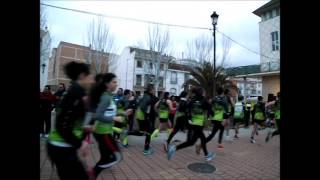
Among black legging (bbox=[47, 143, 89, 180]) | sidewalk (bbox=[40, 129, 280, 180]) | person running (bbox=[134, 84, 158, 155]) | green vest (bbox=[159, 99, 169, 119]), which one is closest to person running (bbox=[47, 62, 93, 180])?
black legging (bbox=[47, 143, 89, 180])

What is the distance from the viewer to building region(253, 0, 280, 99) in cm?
2787

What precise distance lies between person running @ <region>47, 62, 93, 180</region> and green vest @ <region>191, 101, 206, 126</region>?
3935 millimetres

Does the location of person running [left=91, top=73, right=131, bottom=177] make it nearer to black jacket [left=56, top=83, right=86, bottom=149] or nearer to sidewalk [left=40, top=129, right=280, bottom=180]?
black jacket [left=56, top=83, right=86, bottom=149]

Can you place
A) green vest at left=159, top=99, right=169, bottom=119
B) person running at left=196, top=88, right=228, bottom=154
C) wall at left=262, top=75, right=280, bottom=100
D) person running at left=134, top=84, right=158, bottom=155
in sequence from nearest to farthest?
person running at left=134, top=84, right=158, bottom=155, person running at left=196, top=88, right=228, bottom=154, green vest at left=159, top=99, right=169, bottom=119, wall at left=262, top=75, right=280, bottom=100

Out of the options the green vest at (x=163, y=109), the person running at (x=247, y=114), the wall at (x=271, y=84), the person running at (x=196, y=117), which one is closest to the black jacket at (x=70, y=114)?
the person running at (x=196, y=117)

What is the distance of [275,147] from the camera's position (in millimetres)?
10031

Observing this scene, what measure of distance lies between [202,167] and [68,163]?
13.6 feet

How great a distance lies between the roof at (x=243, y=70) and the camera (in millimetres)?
29956

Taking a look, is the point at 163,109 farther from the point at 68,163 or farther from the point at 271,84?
the point at 271,84

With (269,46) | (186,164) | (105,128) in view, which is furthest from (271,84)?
(105,128)

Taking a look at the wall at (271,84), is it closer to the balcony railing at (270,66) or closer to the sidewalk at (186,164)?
the balcony railing at (270,66)
